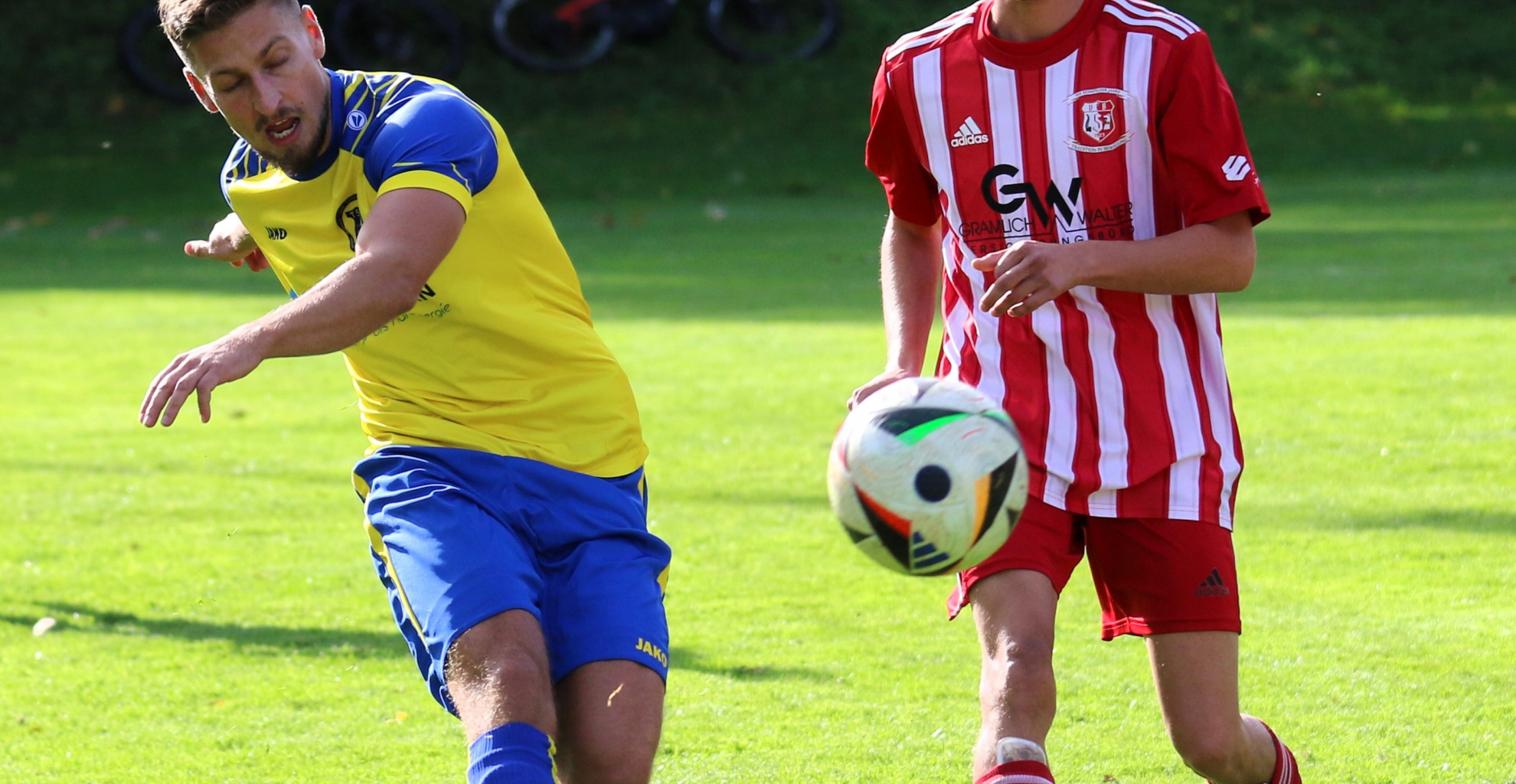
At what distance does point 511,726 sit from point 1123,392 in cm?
147

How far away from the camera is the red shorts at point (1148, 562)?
3.79 m

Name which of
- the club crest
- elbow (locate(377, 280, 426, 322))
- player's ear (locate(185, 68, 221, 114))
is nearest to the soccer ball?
the club crest

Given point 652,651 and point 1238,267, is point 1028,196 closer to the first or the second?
point 1238,267

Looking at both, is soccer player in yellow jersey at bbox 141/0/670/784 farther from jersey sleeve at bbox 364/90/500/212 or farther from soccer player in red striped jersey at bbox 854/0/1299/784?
soccer player in red striped jersey at bbox 854/0/1299/784

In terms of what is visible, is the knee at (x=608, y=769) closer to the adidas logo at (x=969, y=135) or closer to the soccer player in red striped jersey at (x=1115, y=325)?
the soccer player in red striped jersey at (x=1115, y=325)

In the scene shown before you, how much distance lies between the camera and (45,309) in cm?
1516

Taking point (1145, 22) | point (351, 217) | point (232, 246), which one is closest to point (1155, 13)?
point (1145, 22)

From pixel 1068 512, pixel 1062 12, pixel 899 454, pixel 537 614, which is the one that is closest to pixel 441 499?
pixel 537 614

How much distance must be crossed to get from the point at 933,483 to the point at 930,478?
1 cm

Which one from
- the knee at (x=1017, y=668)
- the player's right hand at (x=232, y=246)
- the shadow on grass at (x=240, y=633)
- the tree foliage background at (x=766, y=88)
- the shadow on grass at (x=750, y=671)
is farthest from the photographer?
the tree foliage background at (x=766, y=88)

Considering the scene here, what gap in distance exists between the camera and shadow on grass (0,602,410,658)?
6.20m

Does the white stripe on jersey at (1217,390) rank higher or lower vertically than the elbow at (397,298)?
lower

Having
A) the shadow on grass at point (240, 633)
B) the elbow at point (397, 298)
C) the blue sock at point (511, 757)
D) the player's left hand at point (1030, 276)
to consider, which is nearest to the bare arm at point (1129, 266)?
the player's left hand at point (1030, 276)

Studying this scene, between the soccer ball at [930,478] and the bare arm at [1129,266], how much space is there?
251 mm
